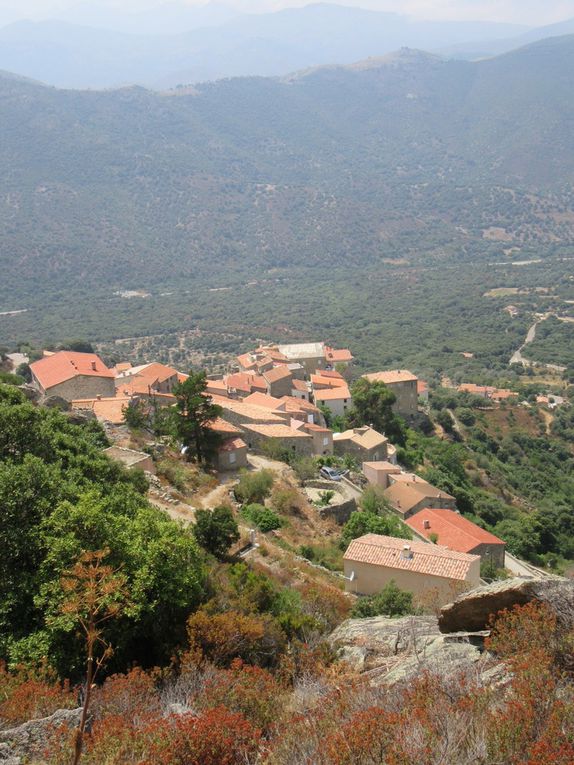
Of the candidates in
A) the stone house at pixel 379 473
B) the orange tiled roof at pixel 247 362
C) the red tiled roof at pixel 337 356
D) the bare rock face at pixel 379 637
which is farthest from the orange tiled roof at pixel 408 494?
the red tiled roof at pixel 337 356

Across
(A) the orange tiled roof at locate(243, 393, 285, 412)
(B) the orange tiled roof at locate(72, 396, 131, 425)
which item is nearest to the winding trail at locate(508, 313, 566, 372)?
(A) the orange tiled roof at locate(243, 393, 285, 412)

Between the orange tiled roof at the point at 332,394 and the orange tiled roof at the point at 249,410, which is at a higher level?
the orange tiled roof at the point at 249,410

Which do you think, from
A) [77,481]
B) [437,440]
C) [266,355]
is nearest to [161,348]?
[266,355]

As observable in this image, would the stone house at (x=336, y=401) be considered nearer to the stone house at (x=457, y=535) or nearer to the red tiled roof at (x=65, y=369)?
the red tiled roof at (x=65, y=369)

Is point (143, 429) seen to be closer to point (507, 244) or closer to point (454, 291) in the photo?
point (454, 291)

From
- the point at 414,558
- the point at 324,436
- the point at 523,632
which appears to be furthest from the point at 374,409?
the point at 523,632

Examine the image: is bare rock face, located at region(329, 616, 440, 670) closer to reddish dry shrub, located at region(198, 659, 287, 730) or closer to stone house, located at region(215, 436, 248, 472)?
reddish dry shrub, located at region(198, 659, 287, 730)

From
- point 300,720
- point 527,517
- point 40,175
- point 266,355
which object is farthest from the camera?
point 40,175
